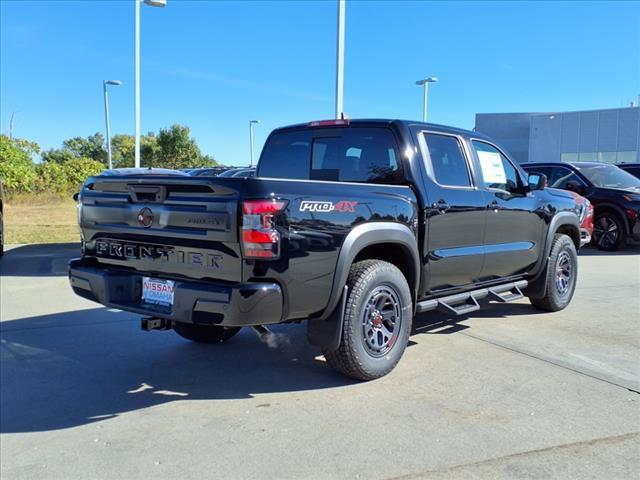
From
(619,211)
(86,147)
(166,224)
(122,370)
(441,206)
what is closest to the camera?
(166,224)

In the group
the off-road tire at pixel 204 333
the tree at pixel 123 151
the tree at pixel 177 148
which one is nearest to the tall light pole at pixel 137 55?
the off-road tire at pixel 204 333

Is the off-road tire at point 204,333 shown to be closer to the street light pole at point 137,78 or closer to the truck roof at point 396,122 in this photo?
the truck roof at point 396,122

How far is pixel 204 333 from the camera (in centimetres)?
518

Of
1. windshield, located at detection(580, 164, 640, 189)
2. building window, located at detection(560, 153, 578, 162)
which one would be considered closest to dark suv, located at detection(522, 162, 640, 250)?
windshield, located at detection(580, 164, 640, 189)

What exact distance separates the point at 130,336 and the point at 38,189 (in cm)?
2683

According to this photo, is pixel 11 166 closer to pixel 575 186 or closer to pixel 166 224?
pixel 575 186

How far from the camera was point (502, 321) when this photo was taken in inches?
244

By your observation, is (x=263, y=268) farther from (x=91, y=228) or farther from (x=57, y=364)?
(x=57, y=364)

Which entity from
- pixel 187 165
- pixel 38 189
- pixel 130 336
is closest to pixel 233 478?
pixel 130 336

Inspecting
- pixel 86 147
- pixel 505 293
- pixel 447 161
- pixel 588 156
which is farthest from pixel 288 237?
pixel 86 147

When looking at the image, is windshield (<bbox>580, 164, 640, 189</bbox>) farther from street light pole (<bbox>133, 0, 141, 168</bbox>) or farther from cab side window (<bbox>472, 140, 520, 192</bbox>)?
street light pole (<bbox>133, 0, 141, 168</bbox>)

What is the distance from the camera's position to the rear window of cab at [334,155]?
471 centimetres

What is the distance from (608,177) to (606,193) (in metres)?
0.81

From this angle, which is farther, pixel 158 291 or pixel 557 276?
pixel 557 276
